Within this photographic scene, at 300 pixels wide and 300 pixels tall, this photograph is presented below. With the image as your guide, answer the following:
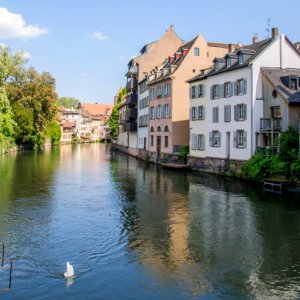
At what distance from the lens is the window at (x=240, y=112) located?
3716cm

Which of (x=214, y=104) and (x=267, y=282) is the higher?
(x=214, y=104)

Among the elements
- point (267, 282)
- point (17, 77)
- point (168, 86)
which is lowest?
point (267, 282)

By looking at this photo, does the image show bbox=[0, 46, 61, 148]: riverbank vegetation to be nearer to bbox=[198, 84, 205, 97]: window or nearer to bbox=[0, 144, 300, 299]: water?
bbox=[198, 84, 205, 97]: window

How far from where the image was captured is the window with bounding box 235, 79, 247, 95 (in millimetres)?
37062

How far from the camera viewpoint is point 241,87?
123 feet

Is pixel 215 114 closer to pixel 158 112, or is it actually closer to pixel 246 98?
pixel 246 98

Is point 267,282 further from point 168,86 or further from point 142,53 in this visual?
point 142,53

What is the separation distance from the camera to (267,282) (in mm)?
12539

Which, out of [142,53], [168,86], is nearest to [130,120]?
[142,53]

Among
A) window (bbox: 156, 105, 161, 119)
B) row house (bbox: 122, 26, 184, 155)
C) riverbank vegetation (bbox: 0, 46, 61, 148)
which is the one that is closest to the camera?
window (bbox: 156, 105, 161, 119)

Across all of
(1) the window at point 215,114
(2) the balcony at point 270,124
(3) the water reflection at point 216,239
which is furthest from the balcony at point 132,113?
(3) the water reflection at point 216,239

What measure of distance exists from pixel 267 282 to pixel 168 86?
4293 cm

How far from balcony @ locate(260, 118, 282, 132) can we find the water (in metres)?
6.26

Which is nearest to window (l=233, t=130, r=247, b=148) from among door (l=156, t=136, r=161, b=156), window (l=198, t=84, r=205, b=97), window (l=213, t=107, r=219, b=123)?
window (l=213, t=107, r=219, b=123)
